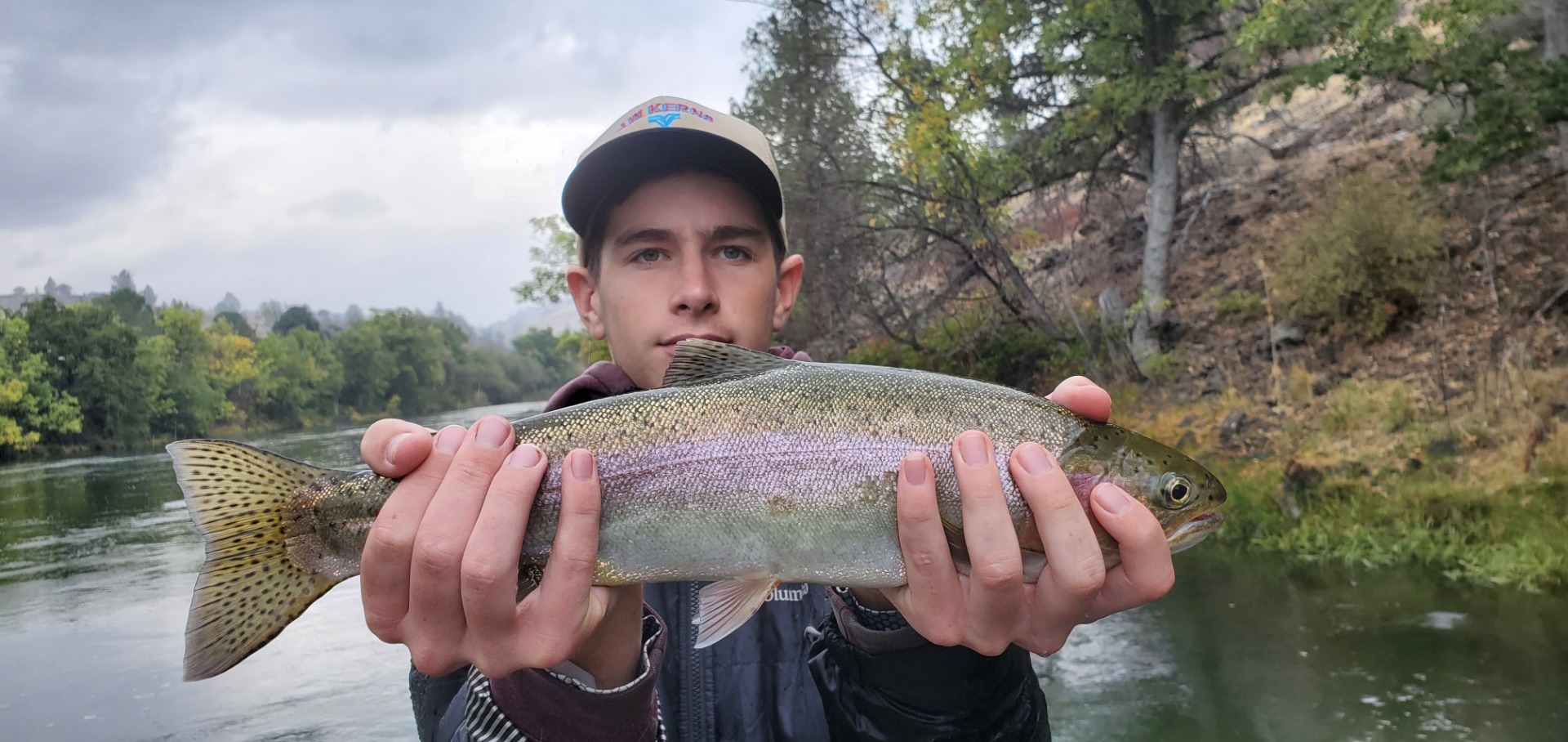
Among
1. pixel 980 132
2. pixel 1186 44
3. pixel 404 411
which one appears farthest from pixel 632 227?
pixel 404 411

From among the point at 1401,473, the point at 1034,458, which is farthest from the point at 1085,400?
the point at 1401,473

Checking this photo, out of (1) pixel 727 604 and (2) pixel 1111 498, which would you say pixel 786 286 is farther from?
(2) pixel 1111 498

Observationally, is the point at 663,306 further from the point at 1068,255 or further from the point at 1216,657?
the point at 1068,255

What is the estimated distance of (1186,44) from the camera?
15.6 metres

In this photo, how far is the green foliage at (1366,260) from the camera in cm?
Answer: 1312

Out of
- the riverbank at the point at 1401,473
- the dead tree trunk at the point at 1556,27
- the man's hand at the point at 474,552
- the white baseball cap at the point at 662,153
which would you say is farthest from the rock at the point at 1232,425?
the man's hand at the point at 474,552

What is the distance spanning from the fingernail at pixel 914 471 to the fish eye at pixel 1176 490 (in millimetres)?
766

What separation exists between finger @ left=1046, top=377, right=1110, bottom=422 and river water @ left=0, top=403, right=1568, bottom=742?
6.43 meters

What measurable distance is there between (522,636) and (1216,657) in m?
9.17

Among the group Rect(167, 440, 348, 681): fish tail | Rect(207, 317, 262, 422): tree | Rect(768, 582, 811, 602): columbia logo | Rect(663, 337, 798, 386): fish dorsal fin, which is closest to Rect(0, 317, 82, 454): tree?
Rect(207, 317, 262, 422): tree

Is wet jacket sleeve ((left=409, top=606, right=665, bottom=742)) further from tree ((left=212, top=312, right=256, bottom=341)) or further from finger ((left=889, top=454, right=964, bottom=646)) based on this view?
tree ((left=212, top=312, right=256, bottom=341))

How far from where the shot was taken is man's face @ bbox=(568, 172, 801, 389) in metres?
3.50

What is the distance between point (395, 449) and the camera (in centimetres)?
225

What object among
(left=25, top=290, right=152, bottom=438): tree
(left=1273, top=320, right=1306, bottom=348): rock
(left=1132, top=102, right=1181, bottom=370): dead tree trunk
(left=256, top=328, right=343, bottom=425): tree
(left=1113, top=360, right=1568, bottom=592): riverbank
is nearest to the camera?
(left=1113, top=360, right=1568, bottom=592): riverbank
